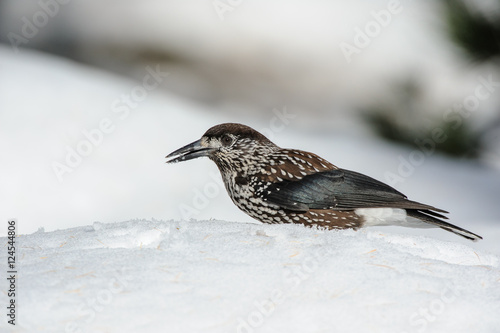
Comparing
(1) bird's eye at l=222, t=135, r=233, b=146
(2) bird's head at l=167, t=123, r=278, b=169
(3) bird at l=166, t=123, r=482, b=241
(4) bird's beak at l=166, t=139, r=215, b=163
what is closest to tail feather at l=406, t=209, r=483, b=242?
(3) bird at l=166, t=123, r=482, b=241

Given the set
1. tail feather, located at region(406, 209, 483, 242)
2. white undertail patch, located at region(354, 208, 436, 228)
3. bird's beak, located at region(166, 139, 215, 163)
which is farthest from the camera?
bird's beak, located at region(166, 139, 215, 163)

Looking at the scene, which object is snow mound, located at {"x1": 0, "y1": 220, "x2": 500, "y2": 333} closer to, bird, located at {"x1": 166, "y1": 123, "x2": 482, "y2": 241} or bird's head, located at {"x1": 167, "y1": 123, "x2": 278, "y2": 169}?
bird, located at {"x1": 166, "y1": 123, "x2": 482, "y2": 241}

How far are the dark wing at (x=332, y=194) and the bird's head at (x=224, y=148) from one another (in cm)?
32

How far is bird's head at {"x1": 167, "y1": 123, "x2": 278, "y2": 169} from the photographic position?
11.1 ft

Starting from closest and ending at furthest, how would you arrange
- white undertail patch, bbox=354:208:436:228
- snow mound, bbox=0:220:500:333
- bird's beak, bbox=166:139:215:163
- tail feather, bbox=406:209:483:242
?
snow mound, bbox=0:220:500:333
tail feather, bbox=406:209:483:242
white undertail patch, bbox=354:208:436:228
bird's beak, bbox=166:139:215:163

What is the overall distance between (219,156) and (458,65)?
312 cm

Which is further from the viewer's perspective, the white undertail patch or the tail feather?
the white undertail patch

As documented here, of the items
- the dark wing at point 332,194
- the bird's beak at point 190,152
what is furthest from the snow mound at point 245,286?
the bird's beak at point 190,152

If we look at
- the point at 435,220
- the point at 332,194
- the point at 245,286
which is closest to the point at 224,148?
the point at 332,194

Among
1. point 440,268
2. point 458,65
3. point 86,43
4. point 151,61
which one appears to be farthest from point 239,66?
point 440,268

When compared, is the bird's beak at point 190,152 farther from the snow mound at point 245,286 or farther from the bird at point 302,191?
the snow mound at point 245,286

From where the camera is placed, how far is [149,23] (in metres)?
7.32

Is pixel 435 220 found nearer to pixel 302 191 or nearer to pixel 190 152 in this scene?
pixel 302 191

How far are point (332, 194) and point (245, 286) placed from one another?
46.6 inches
